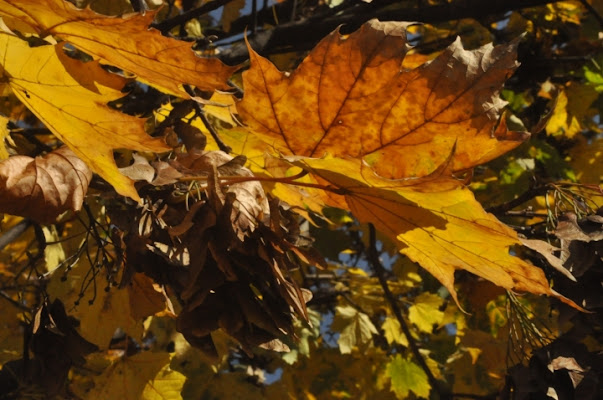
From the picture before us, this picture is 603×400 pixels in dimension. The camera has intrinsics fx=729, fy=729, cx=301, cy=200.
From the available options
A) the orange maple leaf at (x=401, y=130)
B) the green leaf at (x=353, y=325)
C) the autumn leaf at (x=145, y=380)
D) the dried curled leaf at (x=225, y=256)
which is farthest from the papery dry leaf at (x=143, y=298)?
the green leaf at (x=353, y=325)

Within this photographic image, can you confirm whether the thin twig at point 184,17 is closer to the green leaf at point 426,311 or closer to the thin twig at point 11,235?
the thin twig at point 11,235

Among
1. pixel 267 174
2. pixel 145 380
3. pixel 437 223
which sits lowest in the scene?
pixel 145 380

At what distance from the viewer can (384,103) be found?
3.36ft

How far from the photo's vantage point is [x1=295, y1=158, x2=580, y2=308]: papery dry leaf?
2.98 ft

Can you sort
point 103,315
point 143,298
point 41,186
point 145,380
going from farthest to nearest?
point 145,380 → point 103,315 → point 143,298 → point 41,186

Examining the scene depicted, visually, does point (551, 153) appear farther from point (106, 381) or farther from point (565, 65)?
point (106, 381)

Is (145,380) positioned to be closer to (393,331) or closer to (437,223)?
(437,223)

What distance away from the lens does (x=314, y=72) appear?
1001 mm

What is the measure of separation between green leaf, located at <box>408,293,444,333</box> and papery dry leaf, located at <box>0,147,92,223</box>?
219cm

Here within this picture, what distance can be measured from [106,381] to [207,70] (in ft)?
3.73

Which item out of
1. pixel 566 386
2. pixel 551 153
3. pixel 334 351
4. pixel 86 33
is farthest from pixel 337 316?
pixel 86 33

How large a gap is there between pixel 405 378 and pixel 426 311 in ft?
0.98

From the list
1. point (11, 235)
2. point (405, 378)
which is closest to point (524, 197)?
point (11, 235)

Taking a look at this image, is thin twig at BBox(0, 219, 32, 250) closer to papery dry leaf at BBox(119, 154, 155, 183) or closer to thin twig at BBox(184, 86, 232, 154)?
thin twig at BBox(184, 86, 232, 154)
